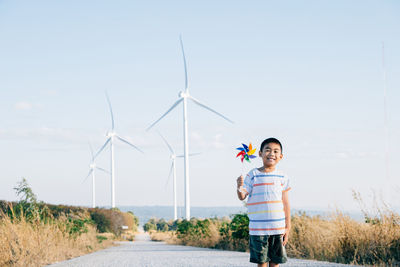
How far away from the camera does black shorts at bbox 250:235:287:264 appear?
184 inches

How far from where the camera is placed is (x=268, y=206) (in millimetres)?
4723

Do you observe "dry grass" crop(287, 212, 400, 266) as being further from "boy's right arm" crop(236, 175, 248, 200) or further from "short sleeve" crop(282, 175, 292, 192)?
"boy's right arm" crop(236, 175, 248, 200)

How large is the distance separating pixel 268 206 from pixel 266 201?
0.05 m

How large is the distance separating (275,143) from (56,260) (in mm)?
7952

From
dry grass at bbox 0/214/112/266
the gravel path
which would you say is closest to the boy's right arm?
the gravel path

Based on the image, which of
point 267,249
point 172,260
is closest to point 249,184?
point 267,249

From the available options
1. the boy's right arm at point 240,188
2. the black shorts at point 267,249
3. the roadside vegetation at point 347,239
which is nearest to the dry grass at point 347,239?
the roadside vegetation at point 347,239

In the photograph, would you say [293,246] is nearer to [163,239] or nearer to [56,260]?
[56,260]

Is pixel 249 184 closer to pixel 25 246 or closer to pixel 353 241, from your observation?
pixel 353 241

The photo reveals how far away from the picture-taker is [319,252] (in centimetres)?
1041

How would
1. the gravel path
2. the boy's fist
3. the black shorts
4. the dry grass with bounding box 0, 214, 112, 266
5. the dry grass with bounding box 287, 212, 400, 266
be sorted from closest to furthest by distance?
the black shorts, the boy's fist, the dry grass with bounding box 287, 212, 400, 266, the dry grass with bounding box 0, 214, 112, 266, the gravel path

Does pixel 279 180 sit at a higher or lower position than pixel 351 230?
higher

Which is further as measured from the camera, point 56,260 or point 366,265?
point 56,260

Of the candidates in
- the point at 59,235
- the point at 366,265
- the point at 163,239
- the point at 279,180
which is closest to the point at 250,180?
the point at 279,180
